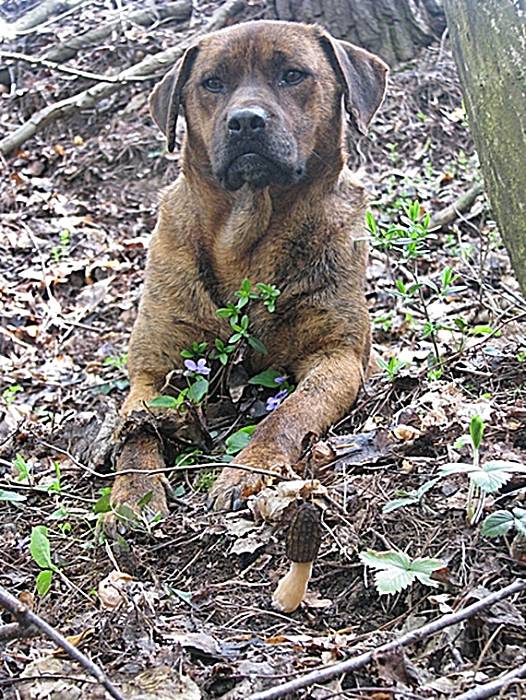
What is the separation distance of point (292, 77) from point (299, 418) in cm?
187

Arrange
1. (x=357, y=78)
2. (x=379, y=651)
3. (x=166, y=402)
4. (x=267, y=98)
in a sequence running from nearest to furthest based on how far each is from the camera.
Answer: (x=379, y=651)
(x=166, y=402)
(x=267, y=98)
(x=357, y=78)

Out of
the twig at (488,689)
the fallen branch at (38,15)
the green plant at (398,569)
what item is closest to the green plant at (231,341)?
the green plant at (398,569)

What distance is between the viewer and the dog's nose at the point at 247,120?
418 cm

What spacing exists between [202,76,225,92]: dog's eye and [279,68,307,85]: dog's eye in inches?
12.2

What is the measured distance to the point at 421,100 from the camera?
8289mm

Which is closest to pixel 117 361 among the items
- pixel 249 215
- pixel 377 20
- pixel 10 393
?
pixel 10 393

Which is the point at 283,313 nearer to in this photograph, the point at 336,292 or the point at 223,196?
the point at 336,292

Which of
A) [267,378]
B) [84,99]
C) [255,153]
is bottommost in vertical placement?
[84,99]

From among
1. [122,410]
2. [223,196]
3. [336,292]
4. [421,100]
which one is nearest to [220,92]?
[223,196]

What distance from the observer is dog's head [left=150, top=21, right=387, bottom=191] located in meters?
4.26

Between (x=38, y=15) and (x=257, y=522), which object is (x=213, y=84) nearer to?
(x=257, y=522)

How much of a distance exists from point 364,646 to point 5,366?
13.7 feet

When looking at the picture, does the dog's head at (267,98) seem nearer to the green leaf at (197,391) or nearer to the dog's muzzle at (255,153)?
the dog's muzzle at (255,153)

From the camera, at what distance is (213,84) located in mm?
4633
